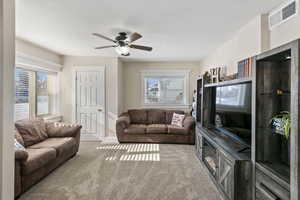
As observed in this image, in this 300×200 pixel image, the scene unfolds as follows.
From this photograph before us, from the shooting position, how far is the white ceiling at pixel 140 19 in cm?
218

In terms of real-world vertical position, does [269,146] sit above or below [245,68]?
below

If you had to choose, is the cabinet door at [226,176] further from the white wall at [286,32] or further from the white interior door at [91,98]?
the white interior door at [91,98]

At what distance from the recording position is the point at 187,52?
4.57 m

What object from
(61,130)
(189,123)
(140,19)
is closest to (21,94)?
(61,130)

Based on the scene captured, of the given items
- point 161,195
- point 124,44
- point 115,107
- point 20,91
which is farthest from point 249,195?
point 20,91

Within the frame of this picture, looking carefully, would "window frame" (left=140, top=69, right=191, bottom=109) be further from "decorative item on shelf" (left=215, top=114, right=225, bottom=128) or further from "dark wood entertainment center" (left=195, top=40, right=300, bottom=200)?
"dark wood entertainment center" (left=195, top=40, right=300, bottom=200)

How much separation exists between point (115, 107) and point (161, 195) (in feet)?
10.5

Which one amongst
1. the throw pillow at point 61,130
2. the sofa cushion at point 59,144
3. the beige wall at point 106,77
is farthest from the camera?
the beige wall at point 106,77

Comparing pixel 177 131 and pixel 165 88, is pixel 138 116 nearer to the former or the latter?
pixel 165 88

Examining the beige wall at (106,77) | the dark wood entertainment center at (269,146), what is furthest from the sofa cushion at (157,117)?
the dark wood entertainment center at (269,146)

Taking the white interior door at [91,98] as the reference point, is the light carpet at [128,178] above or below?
below

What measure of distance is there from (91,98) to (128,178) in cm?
302

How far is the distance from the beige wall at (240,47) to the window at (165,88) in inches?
62.5

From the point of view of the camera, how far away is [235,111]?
2.38 m
